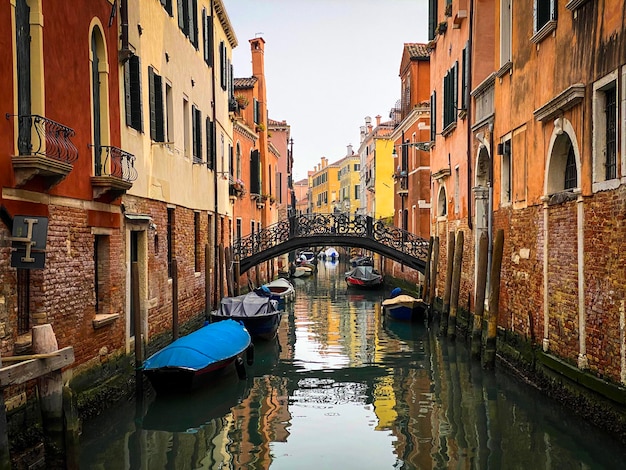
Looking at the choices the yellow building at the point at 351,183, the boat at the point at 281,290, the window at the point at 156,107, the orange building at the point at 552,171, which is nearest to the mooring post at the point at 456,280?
the orange building at the point at 552,171

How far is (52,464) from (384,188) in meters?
31.2

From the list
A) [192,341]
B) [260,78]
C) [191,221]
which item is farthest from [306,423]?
[260,78]

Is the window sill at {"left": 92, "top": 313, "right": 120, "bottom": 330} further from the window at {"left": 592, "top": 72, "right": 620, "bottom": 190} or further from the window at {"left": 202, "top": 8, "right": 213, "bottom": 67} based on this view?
the window at {"left": 202, "top": 8, "right": 213, "bottom": 67}

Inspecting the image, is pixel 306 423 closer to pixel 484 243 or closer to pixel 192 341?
pixel 192 341

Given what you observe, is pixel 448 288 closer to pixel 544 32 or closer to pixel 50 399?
pixel 544 32

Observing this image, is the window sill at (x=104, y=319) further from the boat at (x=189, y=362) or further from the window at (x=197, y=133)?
the window at (x=197, y=133)

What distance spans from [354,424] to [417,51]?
16.4 m

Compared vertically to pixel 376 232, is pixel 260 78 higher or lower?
higher

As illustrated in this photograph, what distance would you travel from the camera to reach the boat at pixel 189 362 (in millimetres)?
8422

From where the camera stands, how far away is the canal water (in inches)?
260

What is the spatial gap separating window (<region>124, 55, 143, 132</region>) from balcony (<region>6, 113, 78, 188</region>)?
2.37 m

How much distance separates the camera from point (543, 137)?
28.7 ft

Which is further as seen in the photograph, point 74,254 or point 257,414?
point 257,414

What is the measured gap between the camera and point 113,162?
796cm
